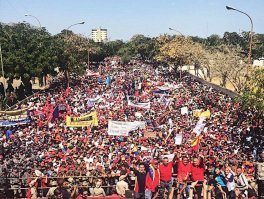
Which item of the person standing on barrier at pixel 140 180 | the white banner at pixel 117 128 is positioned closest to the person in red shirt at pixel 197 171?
the person standing on barrier at pixel 140 180

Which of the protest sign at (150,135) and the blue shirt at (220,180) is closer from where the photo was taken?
the blue shirt at (220,180)

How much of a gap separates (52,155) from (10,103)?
73.9ft

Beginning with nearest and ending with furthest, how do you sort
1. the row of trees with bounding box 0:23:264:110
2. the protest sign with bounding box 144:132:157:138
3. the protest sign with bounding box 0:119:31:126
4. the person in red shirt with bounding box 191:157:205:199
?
the person in red shirt with bounding box 191:157:205:199 → the protest sign with bounding box 0:119:31:126 → the protest sign with bounding box 144:132:157:138 → the row of trees with bounding box 0:23:264:110

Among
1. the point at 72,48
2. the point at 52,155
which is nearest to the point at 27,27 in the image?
the point at 72,48

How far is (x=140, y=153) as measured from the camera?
56.2 feet

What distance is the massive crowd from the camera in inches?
401

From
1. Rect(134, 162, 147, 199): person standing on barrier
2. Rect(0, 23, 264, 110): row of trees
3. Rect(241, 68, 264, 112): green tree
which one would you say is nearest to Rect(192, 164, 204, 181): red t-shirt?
Rect(134, 162, 147, 199): person standing on barrier

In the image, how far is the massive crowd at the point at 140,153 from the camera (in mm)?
10180

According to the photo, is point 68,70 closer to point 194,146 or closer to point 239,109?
point 239,109

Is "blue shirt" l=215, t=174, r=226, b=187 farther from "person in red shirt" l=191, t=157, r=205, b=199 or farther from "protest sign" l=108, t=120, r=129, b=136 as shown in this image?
"protest sign" l=108, t=120, r=129, b=136

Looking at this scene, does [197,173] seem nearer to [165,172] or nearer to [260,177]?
[165,172]

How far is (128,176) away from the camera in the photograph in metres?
11.0

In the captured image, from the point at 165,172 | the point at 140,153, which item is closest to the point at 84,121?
the point at 140,153

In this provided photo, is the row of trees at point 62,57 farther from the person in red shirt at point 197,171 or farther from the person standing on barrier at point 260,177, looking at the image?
the person in red shirt at point 197,171
